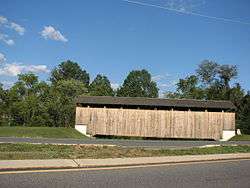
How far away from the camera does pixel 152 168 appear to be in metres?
9.75

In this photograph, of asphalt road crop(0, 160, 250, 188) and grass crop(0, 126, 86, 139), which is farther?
grass crop(0, 126, 86, 139)

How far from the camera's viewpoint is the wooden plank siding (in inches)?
1806

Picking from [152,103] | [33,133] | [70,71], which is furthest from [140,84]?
[33,133]

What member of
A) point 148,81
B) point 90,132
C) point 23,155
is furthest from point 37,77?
point 23,155

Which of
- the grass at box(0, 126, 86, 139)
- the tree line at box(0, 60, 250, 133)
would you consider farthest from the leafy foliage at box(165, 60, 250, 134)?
the grass at box(0, 126, 86, 139)

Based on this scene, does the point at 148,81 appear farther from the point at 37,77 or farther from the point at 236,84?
the point at 37,77

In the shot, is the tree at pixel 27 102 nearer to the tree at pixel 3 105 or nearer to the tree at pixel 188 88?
the tree at pixel 3 105

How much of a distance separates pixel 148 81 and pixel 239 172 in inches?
4053

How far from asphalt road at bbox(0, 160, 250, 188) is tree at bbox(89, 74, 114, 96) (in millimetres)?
71146

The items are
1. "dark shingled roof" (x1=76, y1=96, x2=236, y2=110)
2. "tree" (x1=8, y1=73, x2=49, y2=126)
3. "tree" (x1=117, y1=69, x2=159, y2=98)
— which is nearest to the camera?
"dark shingled roof" (x1=76, y1=96, x2=236, y2=110)

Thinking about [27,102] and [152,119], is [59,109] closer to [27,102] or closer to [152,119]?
[27,102]

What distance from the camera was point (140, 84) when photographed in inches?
4311

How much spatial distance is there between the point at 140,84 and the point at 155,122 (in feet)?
208

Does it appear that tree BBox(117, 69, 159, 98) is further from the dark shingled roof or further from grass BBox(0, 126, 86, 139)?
grass BBox(0, 126, 86, 139)
